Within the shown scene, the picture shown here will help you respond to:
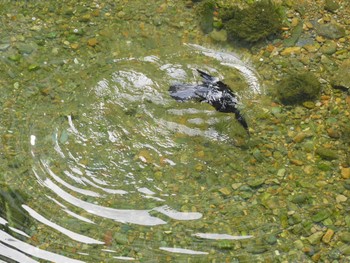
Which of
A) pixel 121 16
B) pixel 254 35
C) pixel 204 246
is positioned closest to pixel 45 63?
Answer: pixel 121 16

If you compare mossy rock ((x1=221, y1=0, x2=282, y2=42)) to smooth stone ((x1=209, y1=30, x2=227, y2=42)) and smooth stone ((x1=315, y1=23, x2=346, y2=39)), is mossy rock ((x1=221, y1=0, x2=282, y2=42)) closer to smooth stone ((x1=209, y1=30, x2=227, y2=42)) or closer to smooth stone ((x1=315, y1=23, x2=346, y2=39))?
smooth stone ((x1=209, y1=30, x2=227, y2=42))

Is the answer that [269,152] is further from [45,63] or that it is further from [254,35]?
[45,63]

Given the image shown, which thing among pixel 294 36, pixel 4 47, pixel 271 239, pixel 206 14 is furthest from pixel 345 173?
pixel 4 47

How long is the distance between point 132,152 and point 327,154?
2283 mm

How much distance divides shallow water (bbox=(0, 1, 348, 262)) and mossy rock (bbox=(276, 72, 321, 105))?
280mm

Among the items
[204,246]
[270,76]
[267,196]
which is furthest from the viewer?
[270,76]

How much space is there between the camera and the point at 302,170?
6.06m

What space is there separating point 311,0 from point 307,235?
392 cm

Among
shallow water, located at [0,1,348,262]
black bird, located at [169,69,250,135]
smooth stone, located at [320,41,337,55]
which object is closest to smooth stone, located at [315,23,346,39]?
smooth stone, located at [320,41,337,55]

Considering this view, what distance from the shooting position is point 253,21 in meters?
7.48

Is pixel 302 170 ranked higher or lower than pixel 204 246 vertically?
higher

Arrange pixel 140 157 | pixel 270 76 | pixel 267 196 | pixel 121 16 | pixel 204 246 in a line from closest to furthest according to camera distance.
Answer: pixel 204 246
pixel 267 196
pixel 140 157
pixel 270 76
pixel 121 16

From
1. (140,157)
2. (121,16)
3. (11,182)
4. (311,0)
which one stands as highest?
(311,0)

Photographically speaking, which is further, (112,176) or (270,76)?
(270,76)
